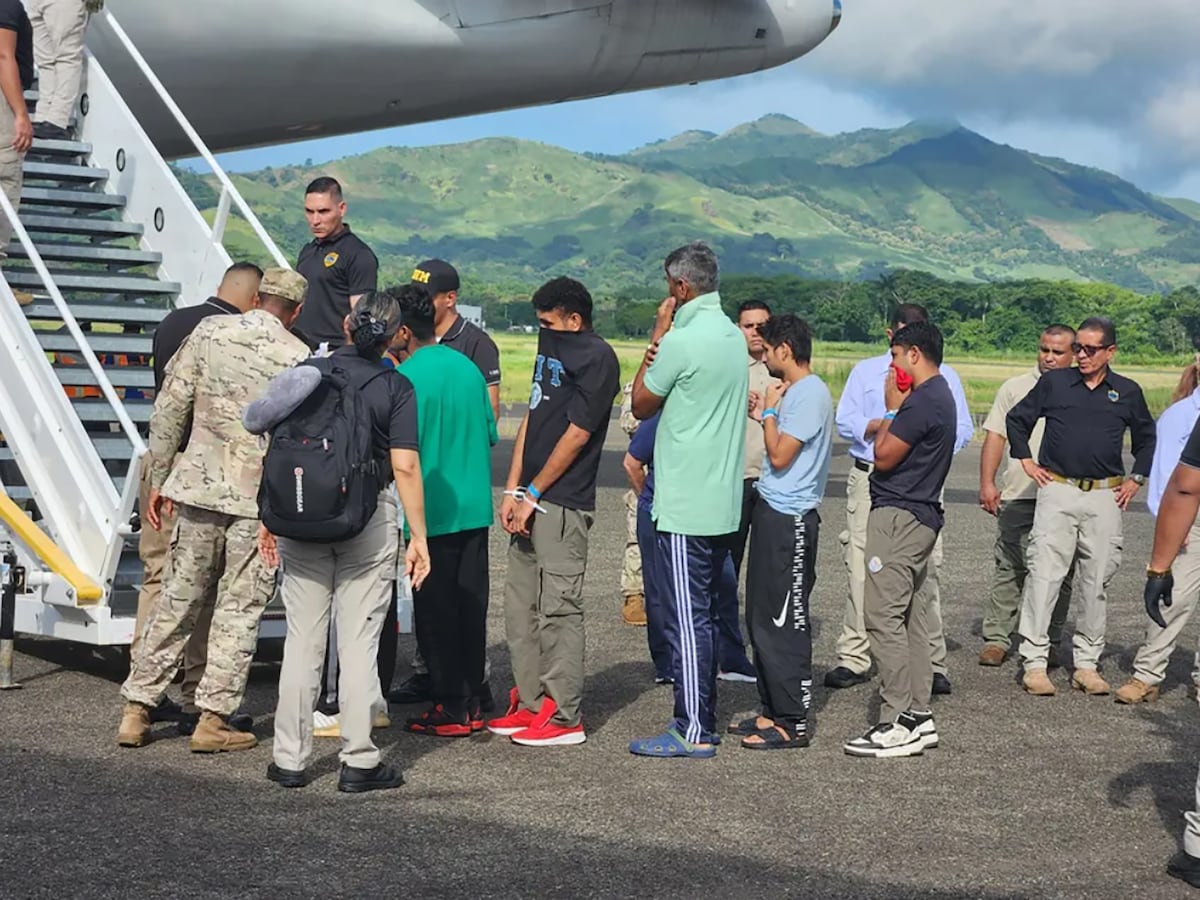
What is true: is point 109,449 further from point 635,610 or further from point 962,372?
point 962,372

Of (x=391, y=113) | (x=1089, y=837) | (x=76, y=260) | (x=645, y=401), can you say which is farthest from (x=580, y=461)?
(x=391, y=113)

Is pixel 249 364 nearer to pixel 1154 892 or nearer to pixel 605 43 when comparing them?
pixel 1154 892

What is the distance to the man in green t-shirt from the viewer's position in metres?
6.77

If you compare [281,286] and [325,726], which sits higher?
[281,286]

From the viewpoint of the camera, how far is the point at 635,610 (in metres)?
9.68

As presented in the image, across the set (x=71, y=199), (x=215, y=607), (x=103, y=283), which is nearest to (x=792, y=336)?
(x=215, y=607)

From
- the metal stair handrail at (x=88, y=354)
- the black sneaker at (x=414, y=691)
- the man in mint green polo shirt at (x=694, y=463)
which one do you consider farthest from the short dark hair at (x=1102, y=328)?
the metal stair handrail at (x=88, y=354)

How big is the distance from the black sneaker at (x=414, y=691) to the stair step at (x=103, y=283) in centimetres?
325

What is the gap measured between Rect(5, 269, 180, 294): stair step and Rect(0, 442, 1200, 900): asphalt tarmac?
7.94 feet

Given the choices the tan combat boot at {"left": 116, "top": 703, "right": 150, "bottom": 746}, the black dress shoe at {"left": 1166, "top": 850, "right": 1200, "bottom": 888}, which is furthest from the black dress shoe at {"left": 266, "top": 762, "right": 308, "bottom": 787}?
the black dress shoe at {"left": 1166, "top": 850, "right": 1200, "bottom": 888}

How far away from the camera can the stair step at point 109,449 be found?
846cm

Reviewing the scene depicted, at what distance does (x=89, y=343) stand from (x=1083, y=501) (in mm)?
5471

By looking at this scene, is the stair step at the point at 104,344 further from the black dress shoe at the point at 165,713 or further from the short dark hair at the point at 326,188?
the black dress shoe at the point at 165,713

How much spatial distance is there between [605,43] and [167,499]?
1031 cm
